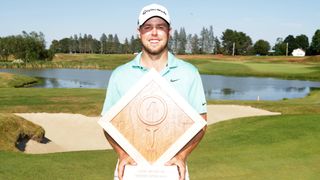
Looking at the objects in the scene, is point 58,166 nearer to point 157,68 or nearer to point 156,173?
point 157,68

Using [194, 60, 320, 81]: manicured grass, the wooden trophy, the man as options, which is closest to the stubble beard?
the man

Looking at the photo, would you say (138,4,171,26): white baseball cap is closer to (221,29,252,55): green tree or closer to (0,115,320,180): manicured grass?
(0,115,320,180): manicured grass

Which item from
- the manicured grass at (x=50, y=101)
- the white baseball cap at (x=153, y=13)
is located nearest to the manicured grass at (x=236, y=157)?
the white baseball cap at (x=153, y=13)

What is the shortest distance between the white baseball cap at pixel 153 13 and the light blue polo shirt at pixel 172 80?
1.13ft

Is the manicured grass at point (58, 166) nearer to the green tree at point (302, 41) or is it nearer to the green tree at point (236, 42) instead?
the green tree at point (236, 42)

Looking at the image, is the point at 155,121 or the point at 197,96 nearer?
the point at 155,121

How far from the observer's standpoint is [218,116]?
76.4 feet

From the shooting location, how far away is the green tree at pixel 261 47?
171m

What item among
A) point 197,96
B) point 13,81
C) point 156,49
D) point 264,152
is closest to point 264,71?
point 13,81

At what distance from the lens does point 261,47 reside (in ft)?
559

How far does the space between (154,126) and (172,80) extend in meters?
0.47

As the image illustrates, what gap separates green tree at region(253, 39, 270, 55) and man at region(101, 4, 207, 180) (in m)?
172

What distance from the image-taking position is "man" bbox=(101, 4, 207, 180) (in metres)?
3.65

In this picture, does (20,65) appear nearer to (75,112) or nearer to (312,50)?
(75,112)
